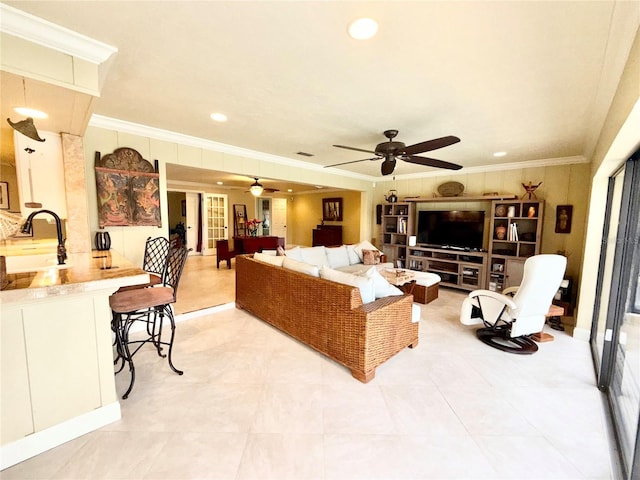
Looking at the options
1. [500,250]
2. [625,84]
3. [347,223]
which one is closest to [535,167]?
[500,250]

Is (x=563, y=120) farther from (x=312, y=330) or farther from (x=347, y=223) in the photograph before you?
(x=347, y=223)

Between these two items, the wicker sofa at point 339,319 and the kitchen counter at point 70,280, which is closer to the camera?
the kitchen counter at point 70,280

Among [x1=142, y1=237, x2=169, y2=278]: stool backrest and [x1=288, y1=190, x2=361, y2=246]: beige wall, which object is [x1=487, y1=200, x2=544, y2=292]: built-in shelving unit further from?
[x1=142, y1=237, x2=169, y2=278]: stool backrest

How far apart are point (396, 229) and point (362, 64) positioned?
472 cm

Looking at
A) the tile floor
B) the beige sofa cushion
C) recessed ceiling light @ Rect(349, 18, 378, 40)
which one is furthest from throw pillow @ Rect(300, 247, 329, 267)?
recessed ceiling light @ Rect(349, 18, 378, 40)

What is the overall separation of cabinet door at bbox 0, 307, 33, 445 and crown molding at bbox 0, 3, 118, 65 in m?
1.46

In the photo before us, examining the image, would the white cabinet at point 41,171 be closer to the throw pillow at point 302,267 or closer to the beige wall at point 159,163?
the beige wall at point 159,163

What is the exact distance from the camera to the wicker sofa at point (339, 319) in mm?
2247

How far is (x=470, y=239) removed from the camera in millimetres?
5090

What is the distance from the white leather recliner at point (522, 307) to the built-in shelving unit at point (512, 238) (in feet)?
6.00

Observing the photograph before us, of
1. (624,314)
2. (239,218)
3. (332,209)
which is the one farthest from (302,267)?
(239,218)

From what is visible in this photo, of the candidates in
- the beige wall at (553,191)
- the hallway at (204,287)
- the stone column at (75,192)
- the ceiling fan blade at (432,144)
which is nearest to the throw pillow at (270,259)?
the hallway at (204,287)

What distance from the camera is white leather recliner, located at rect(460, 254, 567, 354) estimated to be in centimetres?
258

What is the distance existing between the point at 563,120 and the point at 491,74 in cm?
147
